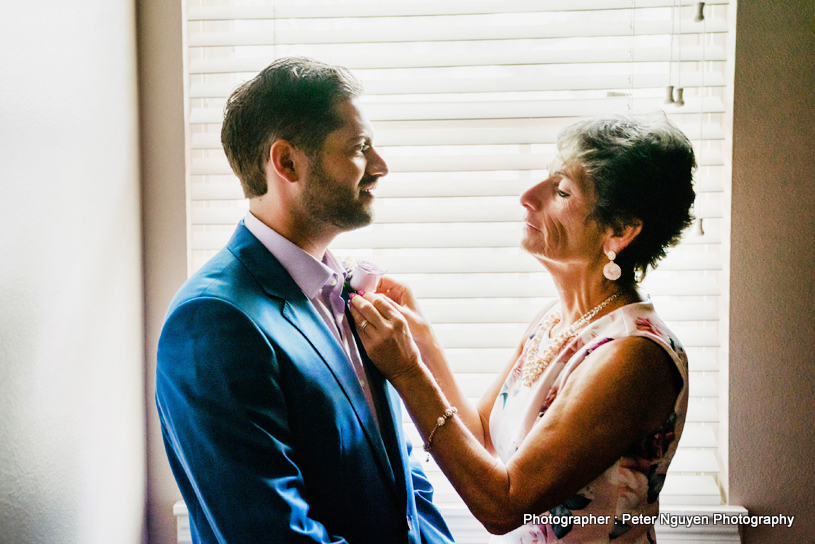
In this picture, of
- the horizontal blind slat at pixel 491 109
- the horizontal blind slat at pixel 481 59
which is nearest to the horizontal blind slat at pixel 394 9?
the horizontal blind slat at pixel 481 59

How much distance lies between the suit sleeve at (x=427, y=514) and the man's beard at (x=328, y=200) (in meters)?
0.61

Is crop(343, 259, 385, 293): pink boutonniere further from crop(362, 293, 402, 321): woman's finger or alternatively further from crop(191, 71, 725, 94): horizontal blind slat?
crop(191, 71, 725, 94): horizontal blind slat

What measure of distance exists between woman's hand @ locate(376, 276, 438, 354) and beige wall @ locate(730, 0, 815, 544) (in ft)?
3.22

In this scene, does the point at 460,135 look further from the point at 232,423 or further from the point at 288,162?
the point at 232,423

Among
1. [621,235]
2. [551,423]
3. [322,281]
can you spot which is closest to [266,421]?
[322,281]

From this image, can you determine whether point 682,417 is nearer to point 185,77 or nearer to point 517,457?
point 517,457

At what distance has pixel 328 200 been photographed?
122cm

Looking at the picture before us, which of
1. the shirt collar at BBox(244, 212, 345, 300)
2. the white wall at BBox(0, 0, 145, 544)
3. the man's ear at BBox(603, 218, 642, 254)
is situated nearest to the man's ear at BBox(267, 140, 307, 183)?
the shirt collar at BBox(244, 212, 345, 300)

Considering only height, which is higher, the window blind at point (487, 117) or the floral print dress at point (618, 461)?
the window blind at point (487, 117)

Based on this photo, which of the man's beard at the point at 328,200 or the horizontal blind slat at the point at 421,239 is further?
the horizontal blind slat at the point at 421,239

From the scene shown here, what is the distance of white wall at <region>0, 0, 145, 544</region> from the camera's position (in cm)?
107

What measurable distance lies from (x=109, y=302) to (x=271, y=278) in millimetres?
649

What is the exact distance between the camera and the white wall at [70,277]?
1.07 metres

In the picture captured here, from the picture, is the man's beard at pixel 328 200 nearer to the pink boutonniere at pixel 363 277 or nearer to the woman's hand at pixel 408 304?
the pink boutonniere at pixel 363 277
